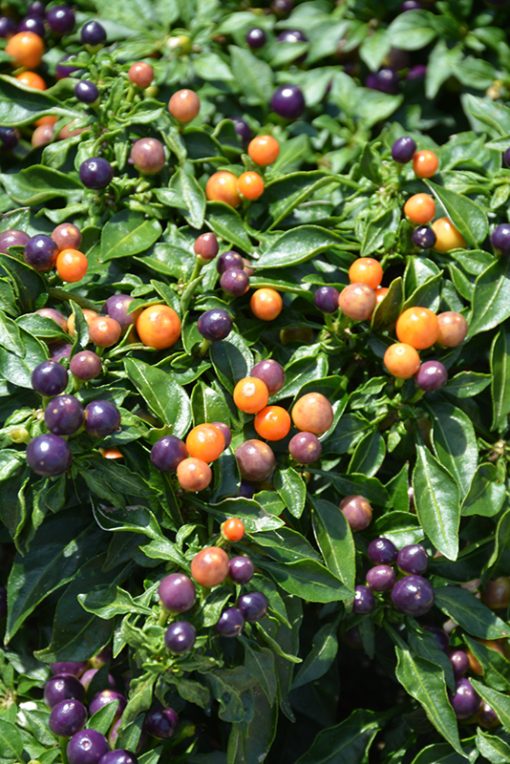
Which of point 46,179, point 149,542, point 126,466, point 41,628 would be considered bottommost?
point 41,628

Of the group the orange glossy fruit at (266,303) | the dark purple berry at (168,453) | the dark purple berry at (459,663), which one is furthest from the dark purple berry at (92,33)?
the dark purple berry at (459,663)

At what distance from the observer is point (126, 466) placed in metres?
1.89

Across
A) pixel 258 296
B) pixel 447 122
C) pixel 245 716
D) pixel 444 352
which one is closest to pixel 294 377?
pixel 258 296

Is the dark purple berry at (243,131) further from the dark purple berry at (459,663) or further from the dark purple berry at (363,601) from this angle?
the dark purple berry at (459,663)

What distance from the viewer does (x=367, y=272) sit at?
2125mm

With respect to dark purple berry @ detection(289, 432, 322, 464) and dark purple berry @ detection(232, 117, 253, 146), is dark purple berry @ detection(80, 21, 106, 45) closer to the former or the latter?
dark purple berry @ detection(232, 117, 253, 146)

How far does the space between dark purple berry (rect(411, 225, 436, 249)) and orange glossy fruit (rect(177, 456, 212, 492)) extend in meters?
0.74

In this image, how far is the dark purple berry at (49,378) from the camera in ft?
5.65

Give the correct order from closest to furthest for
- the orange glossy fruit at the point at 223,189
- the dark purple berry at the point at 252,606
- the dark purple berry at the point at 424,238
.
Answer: the dark purple berry at the point at 252,606, the dark purple berry at the point at 424,238, the orange glossy fruit at the point at 223,189

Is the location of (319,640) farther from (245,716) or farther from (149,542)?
(149,542)

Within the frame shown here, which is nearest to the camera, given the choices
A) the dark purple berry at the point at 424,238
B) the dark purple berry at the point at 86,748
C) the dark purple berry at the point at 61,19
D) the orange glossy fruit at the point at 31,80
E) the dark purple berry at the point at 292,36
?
the dark purple berry at the point at 86,748

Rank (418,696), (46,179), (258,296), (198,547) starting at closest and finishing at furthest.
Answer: (198,547) < (418,696) < (258,296) < (46,179)

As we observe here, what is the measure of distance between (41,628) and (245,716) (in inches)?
22.3

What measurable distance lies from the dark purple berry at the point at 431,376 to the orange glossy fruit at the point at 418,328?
0.05m
